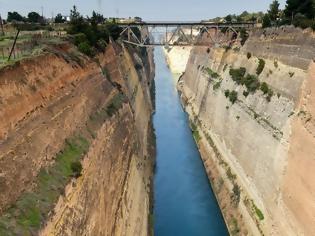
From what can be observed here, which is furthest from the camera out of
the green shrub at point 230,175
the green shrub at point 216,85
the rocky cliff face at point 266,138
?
the green shrub at point 216,85

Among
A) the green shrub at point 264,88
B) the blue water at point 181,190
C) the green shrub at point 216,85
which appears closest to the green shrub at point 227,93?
the green shrub at point 216,85

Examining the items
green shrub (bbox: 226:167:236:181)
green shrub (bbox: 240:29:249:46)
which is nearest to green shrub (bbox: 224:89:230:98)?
green shrub (bbox: 240:29:249:46)

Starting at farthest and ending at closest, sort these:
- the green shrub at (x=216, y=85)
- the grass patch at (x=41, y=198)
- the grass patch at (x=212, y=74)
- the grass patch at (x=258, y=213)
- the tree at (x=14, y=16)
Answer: the tree at (x=14, y=16) → the grass patch at (x=212, y=74) → the green shrub at (x=216, y=85) → the grass patch at (x=258, y=213) → the grass patch at (x=41, y=198)

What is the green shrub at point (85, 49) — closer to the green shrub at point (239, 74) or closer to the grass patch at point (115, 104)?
the grass patch at point (115, 104)

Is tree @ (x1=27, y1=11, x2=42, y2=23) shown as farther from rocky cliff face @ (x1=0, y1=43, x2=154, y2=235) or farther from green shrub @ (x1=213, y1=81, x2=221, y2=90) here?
rocky cliff face @ (x1=0, y1=43, x2=154, y2=235)

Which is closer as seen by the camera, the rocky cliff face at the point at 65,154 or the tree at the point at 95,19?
the rocky cliff face at the point at 65,154

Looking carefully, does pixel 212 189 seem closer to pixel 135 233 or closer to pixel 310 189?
pixel 135 233

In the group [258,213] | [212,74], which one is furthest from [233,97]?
[212,74]

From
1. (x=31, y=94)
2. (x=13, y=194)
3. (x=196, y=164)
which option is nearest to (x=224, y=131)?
(x=196, y=164)
